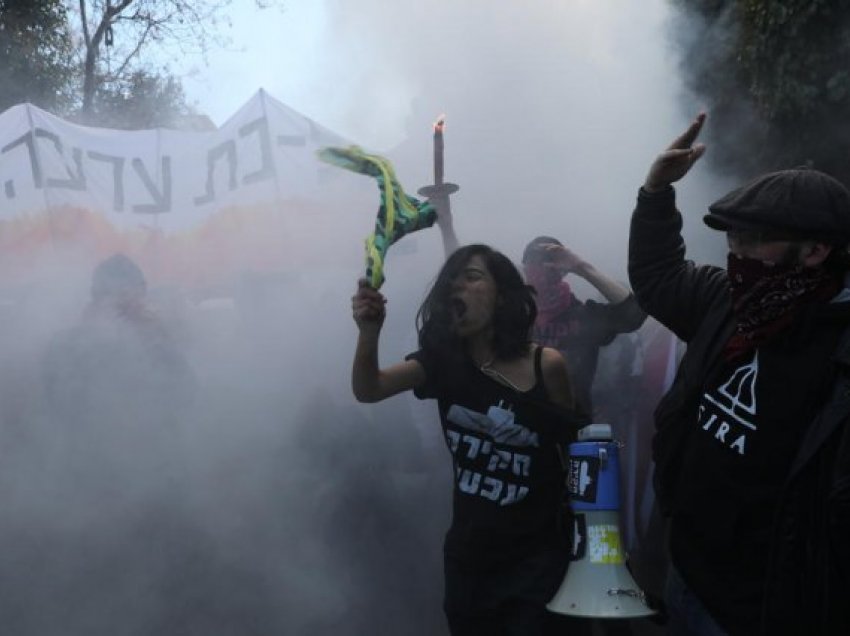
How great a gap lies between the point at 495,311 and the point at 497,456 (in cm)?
36

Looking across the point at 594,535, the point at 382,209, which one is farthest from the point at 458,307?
the point at 594,535

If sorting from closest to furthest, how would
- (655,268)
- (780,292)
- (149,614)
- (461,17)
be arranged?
(780,292), (655,268), (149,614), (461,17)

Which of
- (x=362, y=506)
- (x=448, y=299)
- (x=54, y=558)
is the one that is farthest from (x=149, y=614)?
(x=448, y=299)

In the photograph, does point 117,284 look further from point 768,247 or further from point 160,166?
point 768,247

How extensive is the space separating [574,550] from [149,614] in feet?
5.38

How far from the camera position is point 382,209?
201 centimetres

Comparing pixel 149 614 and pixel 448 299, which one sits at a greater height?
pixel 448 299

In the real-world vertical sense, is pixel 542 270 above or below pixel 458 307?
above

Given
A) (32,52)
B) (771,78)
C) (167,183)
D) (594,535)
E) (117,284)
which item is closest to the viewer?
(594,535)

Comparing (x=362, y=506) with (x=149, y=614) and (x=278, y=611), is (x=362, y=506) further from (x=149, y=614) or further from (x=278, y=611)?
(x=149, y=614)

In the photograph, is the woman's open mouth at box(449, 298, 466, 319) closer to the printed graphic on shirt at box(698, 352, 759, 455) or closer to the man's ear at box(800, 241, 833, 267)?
the printed graphic on shirt at box(698, 352, 759, 455)

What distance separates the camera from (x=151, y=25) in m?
12.0

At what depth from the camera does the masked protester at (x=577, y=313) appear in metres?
2.85

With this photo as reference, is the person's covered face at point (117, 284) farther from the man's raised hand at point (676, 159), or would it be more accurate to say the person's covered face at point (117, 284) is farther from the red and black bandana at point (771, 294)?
the red and black bandana at point (771, 294)
